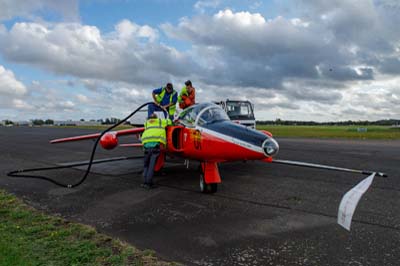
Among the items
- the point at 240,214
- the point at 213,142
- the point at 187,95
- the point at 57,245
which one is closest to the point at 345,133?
the point at 187,95

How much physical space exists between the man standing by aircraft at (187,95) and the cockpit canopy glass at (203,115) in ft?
7.03

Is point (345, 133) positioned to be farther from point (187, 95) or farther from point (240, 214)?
point (240, 214)

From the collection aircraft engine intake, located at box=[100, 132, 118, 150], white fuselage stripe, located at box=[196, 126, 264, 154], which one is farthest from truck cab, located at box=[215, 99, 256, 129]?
white fuselage stripe, located at box=[196, 126, 264, 154]

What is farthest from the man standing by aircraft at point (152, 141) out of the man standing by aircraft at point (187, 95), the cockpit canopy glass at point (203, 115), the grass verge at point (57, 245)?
the grass verge at point (57, 245)

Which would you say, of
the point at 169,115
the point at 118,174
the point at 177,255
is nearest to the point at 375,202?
the point at 177,255

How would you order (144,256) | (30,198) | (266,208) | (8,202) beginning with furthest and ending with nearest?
(30,198) → (8,202) → (266,208) → (144,256)

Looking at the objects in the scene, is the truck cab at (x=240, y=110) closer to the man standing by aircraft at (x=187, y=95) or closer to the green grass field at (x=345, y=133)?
the man standing by aircraft at (x=187, y=95)

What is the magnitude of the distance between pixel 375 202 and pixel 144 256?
18.2 feet

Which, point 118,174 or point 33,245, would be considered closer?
point 33,245

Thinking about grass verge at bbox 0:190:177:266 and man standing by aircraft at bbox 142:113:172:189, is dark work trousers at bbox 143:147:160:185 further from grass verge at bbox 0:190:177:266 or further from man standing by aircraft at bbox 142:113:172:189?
grass verge at bbox 0:190:177:266

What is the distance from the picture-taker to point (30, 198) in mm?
7648

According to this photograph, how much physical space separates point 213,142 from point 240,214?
69.4 inches

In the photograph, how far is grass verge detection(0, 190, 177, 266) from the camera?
402 centimetres

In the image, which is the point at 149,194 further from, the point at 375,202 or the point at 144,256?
the point at 375,202
